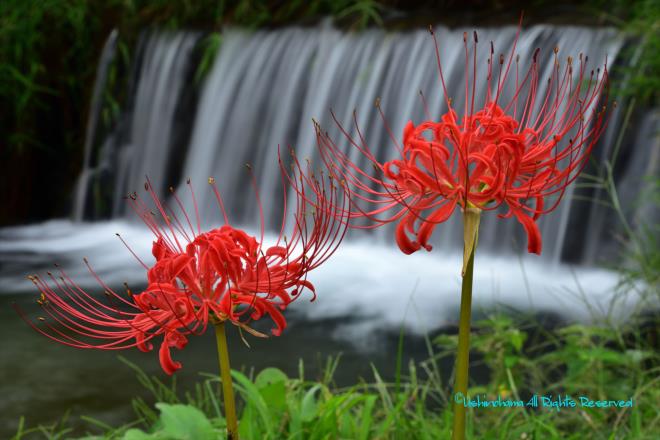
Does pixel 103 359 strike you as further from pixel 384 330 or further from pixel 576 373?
pixel 576 373

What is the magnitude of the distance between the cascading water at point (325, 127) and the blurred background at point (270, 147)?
18 millimetres

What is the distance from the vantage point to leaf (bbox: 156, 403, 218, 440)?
1918mm

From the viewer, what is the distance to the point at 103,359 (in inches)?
170

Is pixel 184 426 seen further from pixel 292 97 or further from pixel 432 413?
pixel 292 97

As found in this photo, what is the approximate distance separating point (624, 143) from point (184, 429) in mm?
4214

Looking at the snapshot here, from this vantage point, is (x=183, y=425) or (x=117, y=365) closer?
(x=183, y=425)

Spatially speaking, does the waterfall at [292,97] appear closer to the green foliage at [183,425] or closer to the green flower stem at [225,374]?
the green foliage at [183,425]

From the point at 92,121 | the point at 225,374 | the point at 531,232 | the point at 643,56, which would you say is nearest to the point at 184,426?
the point at 225,374

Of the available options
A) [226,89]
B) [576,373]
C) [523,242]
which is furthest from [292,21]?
[576,373]

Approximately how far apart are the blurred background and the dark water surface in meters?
0.01

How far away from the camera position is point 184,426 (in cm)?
193

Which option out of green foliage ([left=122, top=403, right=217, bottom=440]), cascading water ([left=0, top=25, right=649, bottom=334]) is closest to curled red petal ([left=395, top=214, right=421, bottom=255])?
green foliage ([left=122, top=403, right=217, bottom=440])

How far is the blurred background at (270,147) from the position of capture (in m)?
4.46

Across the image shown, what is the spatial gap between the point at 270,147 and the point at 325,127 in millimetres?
747
